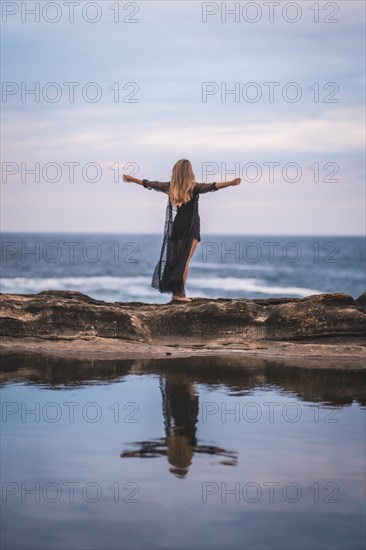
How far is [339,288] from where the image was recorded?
181 feet

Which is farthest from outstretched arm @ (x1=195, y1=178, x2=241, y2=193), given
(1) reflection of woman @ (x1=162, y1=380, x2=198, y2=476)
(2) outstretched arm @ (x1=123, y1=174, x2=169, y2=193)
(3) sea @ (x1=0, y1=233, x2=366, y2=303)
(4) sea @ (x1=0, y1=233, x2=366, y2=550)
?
(3) sea @ (x1=0, y1=233, x2=366, y2=303)

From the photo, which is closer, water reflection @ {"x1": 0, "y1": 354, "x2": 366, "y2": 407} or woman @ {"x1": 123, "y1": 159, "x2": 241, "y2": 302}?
water reflection @ {"x1": 0, "y1": 354, "x2": 366, "y2": 407}

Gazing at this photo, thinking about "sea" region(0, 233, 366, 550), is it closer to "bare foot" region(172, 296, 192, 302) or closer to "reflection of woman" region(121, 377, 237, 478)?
"reflection of woman" region(121, 377, 237, 478)

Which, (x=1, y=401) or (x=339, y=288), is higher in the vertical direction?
(x=1, y=401)

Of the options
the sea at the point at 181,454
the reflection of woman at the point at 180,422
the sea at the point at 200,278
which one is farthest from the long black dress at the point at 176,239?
the sea at the point at 200,278

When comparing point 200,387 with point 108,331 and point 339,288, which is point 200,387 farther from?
point 339,288

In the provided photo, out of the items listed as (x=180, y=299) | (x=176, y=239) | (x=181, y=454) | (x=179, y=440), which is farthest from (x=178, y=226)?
(x=181, y=454)

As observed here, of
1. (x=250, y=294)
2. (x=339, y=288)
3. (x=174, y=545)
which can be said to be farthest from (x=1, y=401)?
(x=339, y=288)

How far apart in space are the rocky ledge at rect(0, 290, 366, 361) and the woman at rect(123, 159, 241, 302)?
3.06 ft

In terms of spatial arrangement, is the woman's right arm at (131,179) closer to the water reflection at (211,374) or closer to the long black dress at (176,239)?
the long black dress at (176,239)

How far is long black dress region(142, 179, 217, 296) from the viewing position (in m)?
11.6

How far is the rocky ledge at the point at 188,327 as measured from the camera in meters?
10.0

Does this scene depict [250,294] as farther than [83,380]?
Yes

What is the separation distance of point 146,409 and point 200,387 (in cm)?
92
